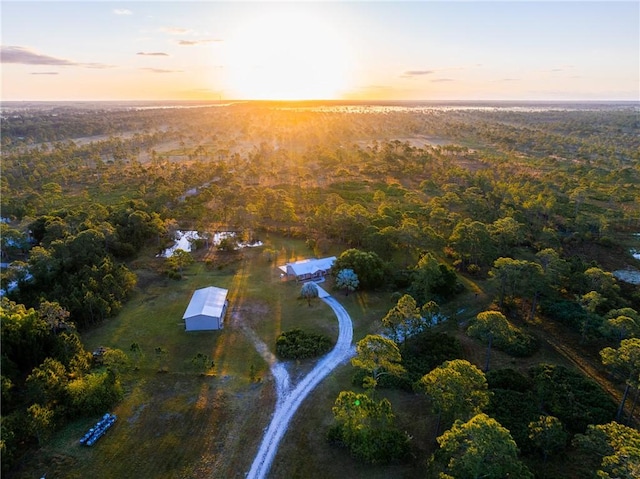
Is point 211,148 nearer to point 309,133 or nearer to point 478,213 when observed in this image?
point 309,133

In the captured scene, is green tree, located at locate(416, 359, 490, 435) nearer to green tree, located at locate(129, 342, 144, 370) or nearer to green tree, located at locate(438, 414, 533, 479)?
green tree, located at locate(438, 414, 533, 479)

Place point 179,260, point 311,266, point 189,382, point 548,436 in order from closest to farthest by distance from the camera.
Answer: point 548,436
point 189,382
point 311,266
point 179,260

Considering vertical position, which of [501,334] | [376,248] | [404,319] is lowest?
[376,248]

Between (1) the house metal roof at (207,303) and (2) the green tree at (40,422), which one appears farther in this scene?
(1) the house metal roof at (207,303)

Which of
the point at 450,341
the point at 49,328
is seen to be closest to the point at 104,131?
the point at 49,328

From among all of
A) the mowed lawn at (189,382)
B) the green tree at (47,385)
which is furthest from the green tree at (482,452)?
the green tree at (47,385)

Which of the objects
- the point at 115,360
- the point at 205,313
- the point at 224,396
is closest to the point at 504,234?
the point at 205,313

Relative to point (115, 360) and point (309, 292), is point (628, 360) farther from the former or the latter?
point (115, 360)

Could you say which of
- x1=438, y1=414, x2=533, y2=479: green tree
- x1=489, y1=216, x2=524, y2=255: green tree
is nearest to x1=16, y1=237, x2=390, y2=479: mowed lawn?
x1=438, y1=414, x2=533, y2=479: green tree

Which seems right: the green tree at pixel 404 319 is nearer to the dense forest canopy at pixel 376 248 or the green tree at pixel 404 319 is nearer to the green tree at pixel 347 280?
the dense forest canopy at pixel 376 248
